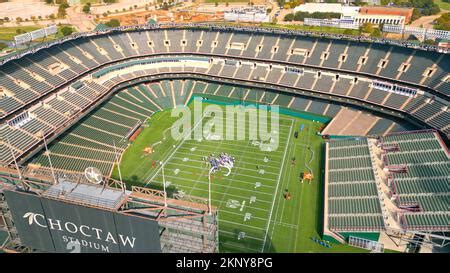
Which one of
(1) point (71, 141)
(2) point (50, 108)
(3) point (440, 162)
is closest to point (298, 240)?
(3) point (440, 162)

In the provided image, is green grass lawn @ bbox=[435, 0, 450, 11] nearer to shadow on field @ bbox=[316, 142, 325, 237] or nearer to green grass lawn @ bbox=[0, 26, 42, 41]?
shadow on field @ bbox=[316, 142, 325, 237]

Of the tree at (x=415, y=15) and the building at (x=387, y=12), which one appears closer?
the building at (x=387, y=12)

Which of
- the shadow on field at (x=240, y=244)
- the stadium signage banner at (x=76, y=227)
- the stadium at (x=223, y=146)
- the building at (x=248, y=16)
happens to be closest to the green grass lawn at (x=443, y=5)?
the building at (x=248, y=16)

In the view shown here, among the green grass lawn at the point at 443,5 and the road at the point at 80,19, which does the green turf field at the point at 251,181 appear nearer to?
the road at the point at 80,19

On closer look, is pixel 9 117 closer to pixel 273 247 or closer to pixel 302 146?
pixel 273 247

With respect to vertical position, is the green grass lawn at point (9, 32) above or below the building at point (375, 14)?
above

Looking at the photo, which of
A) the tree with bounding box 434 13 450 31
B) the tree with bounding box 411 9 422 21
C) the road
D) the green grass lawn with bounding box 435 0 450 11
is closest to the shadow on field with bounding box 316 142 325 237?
the tree with bounding box 434 13 450 31
